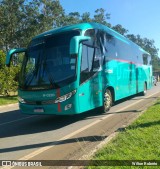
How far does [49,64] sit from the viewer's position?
9.25m

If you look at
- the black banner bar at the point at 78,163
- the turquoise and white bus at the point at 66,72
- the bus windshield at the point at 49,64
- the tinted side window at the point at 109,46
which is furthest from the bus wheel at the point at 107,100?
the black banner bar at the point at 78,163

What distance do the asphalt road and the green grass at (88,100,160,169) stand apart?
44 centimetres

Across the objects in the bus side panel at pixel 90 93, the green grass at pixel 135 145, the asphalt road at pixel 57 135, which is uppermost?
the bus side panel at pixel 90 93

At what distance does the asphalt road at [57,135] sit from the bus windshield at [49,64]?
1.46 metres

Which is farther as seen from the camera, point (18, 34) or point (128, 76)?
point (18, 34)

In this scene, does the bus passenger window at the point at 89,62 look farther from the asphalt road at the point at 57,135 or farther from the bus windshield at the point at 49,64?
the asphalt road at the point at 57,135

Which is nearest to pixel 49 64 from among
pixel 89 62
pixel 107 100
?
pixel 89 62

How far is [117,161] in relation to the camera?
16.5 ft

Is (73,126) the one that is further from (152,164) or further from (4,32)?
(4,32)

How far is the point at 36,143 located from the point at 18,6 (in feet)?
119

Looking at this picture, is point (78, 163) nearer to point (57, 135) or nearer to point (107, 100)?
point (57, 135)

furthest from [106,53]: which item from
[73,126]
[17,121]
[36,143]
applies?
[36,143]

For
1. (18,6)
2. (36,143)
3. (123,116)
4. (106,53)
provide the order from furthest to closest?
(18,6), (106,53), (123,116), (36,143)

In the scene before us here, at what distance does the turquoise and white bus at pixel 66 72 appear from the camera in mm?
8906
